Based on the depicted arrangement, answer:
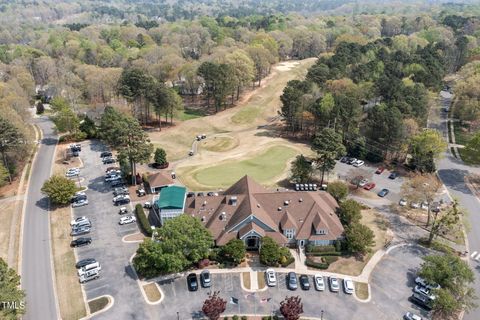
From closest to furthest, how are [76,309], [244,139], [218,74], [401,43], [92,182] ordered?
[76,309], [92,182], [244,139], [218,74], [401,43]

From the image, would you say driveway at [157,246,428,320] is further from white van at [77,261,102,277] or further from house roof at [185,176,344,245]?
white van at [77,261,102,277]

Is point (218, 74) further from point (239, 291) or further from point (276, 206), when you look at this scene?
point (239, 291)

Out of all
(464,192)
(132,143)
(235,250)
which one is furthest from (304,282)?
(464,192)

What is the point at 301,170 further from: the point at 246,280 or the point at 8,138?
the point at 8,138

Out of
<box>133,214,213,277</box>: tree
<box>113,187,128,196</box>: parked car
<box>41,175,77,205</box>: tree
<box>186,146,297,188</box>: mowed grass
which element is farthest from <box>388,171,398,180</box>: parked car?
<box>41,175,77,205</box>: tree

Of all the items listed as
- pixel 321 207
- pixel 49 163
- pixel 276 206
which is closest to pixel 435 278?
pixel 321 207

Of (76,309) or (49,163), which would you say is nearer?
(76,309)
